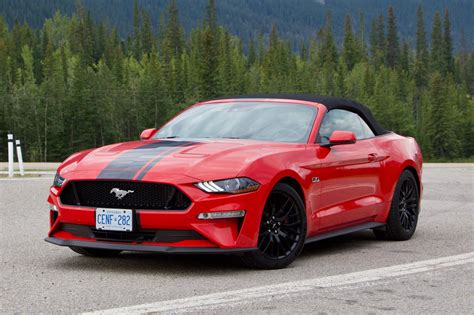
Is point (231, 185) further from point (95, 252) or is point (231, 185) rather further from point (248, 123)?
point (95, 252)

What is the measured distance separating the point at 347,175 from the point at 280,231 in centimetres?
133

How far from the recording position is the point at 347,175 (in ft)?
27.5

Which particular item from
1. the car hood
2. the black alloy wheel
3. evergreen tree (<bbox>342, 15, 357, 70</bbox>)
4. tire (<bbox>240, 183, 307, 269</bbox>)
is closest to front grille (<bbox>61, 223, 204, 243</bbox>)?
the car hood

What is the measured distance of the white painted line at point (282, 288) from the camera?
18.0 ft

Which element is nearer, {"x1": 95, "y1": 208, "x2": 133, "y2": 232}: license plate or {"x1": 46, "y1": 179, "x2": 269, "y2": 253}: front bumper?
{"x1": 46, "y1": 179, "x2": 269, "y2": 253}: front bumper

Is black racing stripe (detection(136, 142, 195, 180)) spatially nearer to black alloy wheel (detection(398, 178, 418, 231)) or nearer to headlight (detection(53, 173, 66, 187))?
headlight (detection(53, 173, 66, 187))

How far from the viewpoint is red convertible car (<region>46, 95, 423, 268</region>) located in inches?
268

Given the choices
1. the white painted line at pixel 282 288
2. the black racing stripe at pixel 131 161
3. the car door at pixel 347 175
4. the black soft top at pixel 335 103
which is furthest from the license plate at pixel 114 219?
the black soft top at pixel 335 103

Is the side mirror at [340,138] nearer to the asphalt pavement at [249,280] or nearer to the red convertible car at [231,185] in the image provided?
the red convertible car at [231,185]

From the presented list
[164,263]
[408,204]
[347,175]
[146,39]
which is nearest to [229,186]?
[164,263]

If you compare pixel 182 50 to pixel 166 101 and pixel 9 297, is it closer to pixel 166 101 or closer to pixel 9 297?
pixel 166 101

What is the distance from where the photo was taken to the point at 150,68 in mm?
140500

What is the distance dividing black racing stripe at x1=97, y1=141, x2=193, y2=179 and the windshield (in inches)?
29.5

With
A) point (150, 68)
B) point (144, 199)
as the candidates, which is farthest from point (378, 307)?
point (150, 68)
